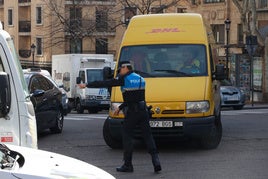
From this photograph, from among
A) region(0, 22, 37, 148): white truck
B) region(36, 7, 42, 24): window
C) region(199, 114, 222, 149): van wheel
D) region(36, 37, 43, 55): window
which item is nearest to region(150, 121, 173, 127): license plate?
region(199, 114, 222, 149): van wheel

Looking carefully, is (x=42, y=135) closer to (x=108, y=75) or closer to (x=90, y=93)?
(x=108, y=75)

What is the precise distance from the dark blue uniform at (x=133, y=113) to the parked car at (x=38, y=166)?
420cm

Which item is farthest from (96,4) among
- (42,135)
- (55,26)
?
(42,135)

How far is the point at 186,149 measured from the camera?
11742 millimetres

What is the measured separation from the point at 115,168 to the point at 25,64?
179 feet

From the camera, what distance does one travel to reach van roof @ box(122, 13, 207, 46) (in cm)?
1207

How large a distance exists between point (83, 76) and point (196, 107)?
18.3 m

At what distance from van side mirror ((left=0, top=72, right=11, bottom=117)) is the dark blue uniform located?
107 inches

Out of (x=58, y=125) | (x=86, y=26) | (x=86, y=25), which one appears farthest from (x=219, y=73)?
(x=86, y=25)

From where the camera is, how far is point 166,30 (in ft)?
39.9

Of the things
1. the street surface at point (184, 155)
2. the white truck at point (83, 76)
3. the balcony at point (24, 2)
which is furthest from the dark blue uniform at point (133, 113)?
the balcony at point (24, 2)

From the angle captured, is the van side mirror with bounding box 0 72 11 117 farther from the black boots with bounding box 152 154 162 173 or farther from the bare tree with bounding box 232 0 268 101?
the bare tree with bounding box 232 0 268 101

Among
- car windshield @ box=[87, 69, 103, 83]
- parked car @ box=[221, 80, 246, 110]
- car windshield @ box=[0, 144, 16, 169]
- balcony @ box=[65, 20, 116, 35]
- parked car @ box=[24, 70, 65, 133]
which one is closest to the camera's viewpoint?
car windshield @ box=[0, 144, 16, 169]

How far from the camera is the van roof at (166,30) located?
475 inches
